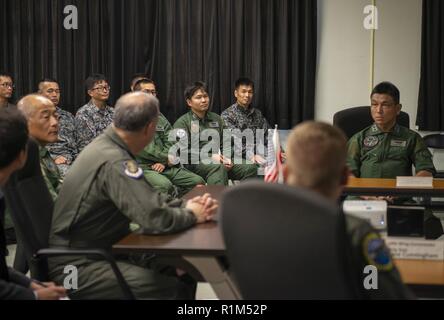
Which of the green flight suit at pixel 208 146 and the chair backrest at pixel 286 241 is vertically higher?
the chair backrest at pixel 286 241

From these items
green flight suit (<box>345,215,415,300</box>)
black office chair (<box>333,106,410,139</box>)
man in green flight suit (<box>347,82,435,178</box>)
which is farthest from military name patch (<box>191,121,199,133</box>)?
green flight suit (<box>345,215,415,300</box>)

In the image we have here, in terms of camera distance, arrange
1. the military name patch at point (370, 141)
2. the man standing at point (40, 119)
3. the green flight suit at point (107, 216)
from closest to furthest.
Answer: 1. the green flight suit at point (107, 216)
2. the man standing at point (40, 119)
3. the military name patch at point (370, 141)

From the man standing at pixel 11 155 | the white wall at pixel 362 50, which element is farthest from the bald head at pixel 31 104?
the white wall at pixel 362 50

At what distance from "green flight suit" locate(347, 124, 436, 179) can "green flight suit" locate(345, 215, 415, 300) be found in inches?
108

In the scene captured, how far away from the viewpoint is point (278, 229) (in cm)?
129

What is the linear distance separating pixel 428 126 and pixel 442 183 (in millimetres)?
2705

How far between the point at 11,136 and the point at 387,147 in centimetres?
296

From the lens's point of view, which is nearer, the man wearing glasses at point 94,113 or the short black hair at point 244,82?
the man wearing glasses at point 94,113

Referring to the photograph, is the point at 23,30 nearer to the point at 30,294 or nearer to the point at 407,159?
the point at 407,159

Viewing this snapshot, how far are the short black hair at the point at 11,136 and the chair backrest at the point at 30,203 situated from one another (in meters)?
0.39

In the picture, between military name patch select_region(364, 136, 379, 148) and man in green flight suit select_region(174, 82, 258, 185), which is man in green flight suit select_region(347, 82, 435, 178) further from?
man in green flight suit select_region(174, 82, 258, 185)

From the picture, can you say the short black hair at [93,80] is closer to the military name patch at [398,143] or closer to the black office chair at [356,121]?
the black office chair at [356,121]

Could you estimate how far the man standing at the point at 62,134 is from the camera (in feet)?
17.5

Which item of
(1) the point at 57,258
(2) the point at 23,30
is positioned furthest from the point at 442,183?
(2) the point at 23,30
